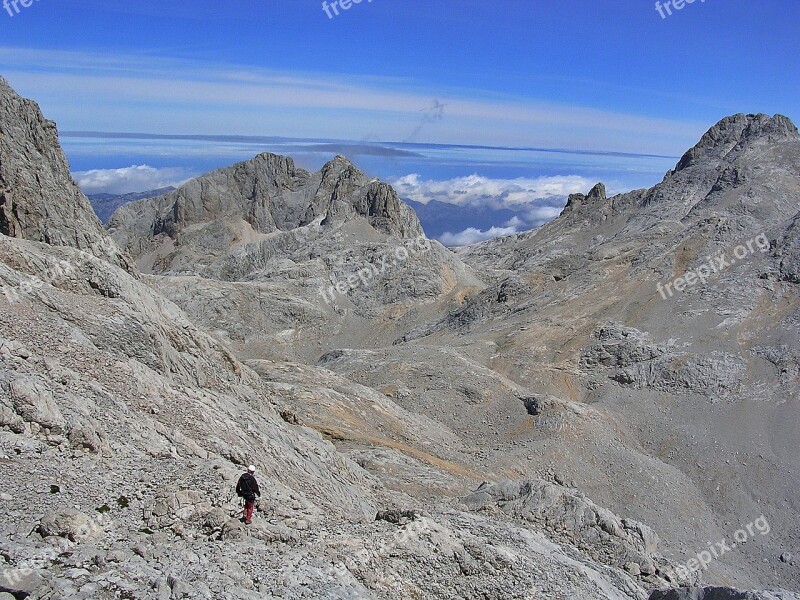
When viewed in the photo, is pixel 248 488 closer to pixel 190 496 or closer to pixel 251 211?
pixel 190 496

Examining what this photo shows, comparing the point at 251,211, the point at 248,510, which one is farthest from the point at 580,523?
the point at 251,211

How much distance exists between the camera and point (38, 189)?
40219 millimetres

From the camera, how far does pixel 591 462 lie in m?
49.2

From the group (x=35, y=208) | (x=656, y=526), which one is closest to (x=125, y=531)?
(x=35, y=208)

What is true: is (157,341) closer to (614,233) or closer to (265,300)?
(265,300)

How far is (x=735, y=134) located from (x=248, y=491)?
443 ft

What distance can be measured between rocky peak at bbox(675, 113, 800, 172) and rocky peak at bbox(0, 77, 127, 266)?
Result: 10851 cm

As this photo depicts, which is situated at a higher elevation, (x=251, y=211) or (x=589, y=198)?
(x=589, y=198)

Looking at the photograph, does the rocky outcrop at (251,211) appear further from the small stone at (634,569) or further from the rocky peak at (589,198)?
the small stone at (634,569)

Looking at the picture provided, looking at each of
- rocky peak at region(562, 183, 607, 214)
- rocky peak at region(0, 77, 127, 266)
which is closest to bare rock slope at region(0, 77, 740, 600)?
rocky peak at region(0, 77, 127, 266)

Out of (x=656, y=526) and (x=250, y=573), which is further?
(x=656, y=526)

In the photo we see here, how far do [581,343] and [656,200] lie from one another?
67847 mm

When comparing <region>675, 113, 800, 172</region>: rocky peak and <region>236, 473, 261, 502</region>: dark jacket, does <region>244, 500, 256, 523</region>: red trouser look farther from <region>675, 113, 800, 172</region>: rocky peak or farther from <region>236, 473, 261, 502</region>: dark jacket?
<region>675, 113, 800, 172</region>: rocky peak

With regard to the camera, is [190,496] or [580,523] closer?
[190,496]
